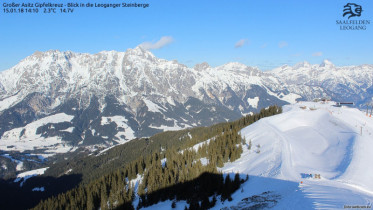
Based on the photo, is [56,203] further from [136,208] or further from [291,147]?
[291,147]

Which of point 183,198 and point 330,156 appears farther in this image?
point 183,198

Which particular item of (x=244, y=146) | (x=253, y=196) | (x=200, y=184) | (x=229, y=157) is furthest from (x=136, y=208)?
(x=253, y=196)

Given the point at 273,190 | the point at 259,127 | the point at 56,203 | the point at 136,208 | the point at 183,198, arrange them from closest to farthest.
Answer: the point at 273,190, the point at 183,198, the point at 136,208, the point at 259,127, the point at 56,203

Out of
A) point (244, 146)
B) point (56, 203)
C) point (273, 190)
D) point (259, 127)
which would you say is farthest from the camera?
point (56, 203)

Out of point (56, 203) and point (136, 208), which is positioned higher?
point (136, 208)

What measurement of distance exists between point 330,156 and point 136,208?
5367 cm

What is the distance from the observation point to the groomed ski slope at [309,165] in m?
37.1

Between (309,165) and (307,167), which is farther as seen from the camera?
(309,165)

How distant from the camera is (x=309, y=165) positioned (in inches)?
2299

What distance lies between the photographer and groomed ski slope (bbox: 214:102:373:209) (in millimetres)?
37094

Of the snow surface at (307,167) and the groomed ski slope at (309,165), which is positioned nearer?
the groomed ski slope at (309,165)

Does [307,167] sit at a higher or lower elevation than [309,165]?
higher

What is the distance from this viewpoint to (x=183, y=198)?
69.0 m

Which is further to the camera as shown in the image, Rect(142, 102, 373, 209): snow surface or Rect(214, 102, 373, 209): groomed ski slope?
Rect(142, 102, 373, 209): snow surface
